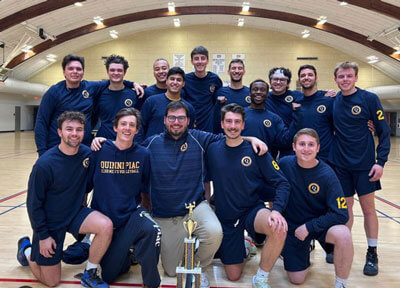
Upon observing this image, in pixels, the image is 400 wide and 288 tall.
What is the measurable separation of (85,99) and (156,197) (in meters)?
1.62

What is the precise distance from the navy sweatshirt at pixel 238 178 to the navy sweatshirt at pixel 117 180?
2.82 ft

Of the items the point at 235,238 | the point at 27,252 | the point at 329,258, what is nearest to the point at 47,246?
the point at 27,252

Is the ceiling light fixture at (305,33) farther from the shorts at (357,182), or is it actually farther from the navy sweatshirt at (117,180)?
the navy sweatshirt at (117,180)

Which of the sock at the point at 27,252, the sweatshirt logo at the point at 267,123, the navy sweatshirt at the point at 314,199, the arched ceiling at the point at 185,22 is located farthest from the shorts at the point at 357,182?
the arched ceiling at the point at 185,22

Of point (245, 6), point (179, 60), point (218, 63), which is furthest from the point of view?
point (179, 60)

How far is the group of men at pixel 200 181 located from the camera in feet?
10.8

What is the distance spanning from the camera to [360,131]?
3.94m

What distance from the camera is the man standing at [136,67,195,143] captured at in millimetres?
4273

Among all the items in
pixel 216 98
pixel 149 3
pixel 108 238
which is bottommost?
pixel 108 238

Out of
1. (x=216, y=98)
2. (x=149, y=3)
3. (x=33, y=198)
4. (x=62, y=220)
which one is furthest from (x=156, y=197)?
(x=149, y=3)

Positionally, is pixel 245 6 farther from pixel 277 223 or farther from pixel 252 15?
pixel 277 223

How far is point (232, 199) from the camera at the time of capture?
3.65 metres

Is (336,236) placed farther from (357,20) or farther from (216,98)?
(357,20)

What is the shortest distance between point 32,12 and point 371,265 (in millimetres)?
18696
